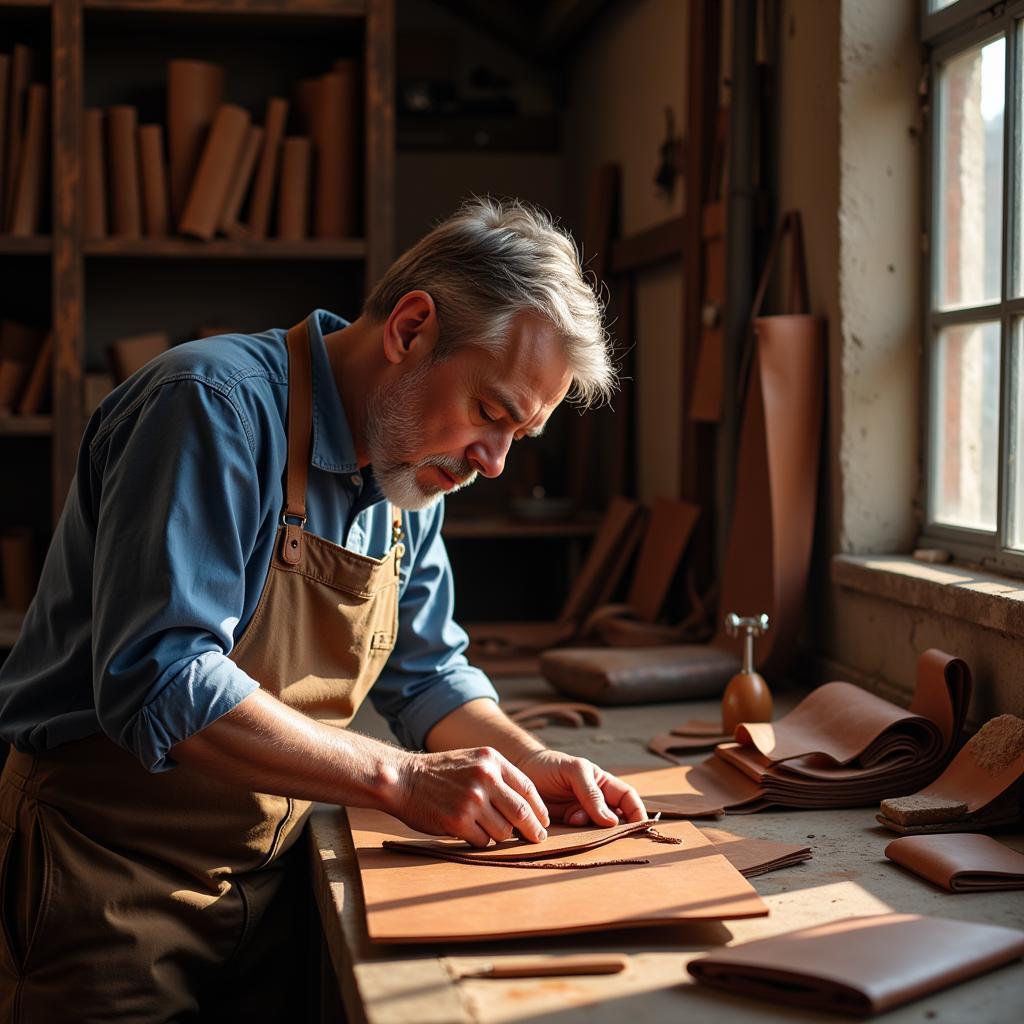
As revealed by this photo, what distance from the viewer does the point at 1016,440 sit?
8.05 ft

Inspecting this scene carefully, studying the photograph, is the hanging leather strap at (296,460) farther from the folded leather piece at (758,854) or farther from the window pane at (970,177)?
the window pane at (970,177)

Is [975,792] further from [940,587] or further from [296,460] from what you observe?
[296,460]

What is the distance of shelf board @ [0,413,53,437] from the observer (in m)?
4.00

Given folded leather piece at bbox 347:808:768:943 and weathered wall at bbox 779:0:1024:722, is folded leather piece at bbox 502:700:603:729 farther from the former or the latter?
folded leather piece at bbox 347:808:768:943

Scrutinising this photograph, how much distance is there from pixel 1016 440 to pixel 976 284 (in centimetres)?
40

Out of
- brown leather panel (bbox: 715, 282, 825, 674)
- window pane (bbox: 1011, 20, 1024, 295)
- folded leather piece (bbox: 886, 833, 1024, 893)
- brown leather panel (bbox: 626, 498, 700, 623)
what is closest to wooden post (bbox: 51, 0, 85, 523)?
brown leather panel (bbox: 626, 498, 700, 623)

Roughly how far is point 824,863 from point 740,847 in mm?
117

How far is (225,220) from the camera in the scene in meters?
4.06

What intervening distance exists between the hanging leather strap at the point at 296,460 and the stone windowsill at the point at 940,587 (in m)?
1.18

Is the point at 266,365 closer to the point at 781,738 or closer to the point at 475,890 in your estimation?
the point at 475,890

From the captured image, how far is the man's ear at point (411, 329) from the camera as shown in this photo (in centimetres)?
190

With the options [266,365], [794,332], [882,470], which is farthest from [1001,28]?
[266,365]

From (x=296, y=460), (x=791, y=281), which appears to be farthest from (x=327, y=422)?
(x=791, y=281)

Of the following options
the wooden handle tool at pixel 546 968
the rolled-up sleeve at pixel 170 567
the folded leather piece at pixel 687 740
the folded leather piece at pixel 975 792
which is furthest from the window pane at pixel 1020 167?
the wooden handle tool at pixel 546 968
